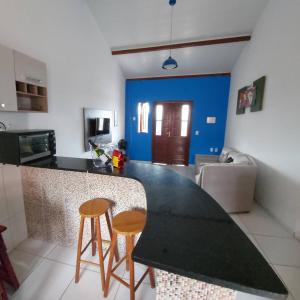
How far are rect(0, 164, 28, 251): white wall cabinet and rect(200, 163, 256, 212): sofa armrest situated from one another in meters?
2.40

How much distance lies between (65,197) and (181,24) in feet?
12.6

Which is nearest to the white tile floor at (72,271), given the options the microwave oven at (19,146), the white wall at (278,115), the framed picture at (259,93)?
the white wall at (278,115)

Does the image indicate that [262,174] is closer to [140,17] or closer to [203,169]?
[203,169]

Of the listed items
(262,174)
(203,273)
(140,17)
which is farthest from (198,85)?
(203,273)

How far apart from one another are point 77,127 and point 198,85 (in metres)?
3.84

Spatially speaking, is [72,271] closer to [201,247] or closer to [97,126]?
[201,247]

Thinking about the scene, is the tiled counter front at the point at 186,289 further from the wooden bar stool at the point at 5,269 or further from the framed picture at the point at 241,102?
the framed picture at the point at 241,102

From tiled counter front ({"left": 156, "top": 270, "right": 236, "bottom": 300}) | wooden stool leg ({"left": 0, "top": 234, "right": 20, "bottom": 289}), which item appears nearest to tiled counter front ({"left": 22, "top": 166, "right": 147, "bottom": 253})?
wooden stool leg ({"left": 0, "top": 234, "right": 20, "bottom": 289})

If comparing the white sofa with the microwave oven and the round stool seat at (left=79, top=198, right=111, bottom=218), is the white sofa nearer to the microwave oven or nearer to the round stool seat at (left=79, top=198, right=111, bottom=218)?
the round stool seat at (left=79, top=198, right=111, bottom=218)

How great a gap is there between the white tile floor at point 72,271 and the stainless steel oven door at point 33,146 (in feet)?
3.36

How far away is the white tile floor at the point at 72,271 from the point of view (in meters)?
1.42

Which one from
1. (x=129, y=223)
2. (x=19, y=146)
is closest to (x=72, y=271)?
(x=129, y=223)

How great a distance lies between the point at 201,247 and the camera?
682 mm

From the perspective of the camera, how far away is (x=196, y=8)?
3.16 metres
